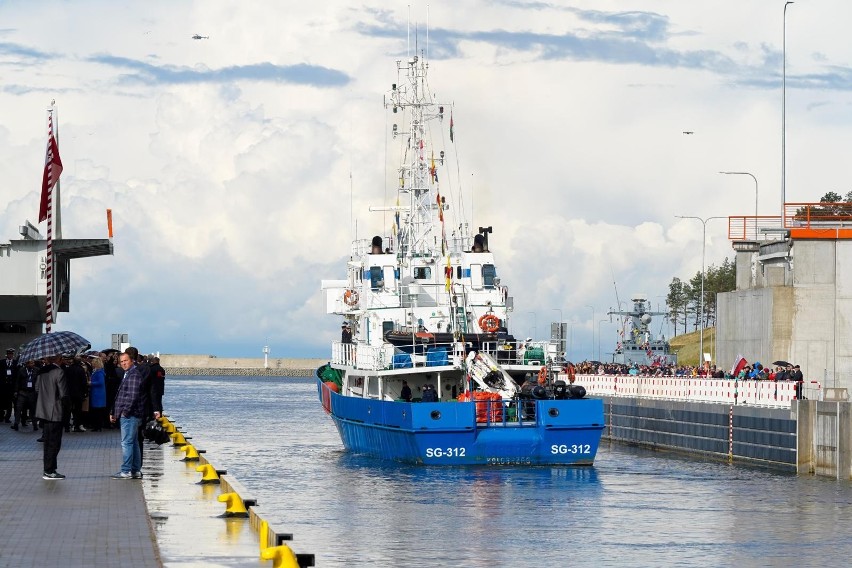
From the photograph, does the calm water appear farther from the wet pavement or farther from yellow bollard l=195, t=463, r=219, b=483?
the wet pavement

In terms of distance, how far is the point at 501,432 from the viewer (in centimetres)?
3744

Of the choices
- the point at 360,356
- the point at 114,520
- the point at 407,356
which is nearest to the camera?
the point at 114,520

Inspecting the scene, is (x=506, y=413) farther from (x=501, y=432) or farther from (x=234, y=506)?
(x=234, y=506)

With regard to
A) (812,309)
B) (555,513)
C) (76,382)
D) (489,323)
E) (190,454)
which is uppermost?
(812,309)

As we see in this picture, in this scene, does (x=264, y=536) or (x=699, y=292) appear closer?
(x=264, y=536)

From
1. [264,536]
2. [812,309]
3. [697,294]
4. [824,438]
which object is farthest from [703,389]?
[697,294]

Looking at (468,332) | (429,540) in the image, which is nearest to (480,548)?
(429,540)

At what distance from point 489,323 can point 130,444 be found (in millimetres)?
20955

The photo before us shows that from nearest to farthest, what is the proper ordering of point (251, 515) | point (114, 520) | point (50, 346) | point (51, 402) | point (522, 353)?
point (114, 520)
point (251, 515)
point (51, 402)
point (50, 346)
point (522, 353)

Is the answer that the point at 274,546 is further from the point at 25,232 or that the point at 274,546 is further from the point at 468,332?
the point at 25,232

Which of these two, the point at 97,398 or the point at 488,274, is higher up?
the point at 488,274

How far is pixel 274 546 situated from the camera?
15.8 m

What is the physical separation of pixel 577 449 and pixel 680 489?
12.9 feet

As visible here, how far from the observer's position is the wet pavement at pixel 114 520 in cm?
1505
